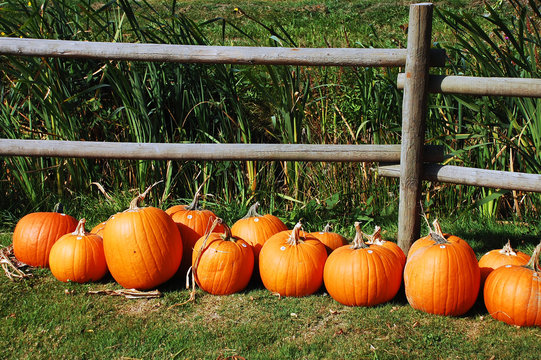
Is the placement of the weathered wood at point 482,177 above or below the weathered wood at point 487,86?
below

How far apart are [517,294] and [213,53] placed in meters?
2.01

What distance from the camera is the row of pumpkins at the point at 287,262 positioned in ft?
9.14

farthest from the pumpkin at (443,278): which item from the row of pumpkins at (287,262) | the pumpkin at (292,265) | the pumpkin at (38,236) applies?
the pumpkin at (38,236)

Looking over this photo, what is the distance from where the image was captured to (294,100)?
401cm

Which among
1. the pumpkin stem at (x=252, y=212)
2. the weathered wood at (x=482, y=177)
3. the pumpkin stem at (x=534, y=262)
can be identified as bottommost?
the pumpkin stem at (x=534, y=262)

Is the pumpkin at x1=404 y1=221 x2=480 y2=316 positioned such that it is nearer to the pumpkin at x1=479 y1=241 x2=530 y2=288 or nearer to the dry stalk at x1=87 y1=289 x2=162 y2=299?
the pumpkin at x1=479 y1=241 x2=530 y2=288

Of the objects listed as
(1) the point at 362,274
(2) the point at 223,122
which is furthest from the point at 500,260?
(2) the point at 223,122

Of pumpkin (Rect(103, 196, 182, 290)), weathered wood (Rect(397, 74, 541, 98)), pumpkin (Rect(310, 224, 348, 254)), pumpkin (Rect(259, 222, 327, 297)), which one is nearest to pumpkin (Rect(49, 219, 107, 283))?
pumpkin (Rect(103, 196, 182, 290))

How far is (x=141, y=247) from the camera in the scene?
9.86 ft

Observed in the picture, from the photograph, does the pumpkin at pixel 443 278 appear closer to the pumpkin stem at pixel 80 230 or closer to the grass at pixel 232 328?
the grass at pixel 232 328

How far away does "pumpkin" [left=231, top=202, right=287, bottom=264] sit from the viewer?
3.32 m

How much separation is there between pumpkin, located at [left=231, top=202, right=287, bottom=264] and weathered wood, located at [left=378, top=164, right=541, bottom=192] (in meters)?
0.75

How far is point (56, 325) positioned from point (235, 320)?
864 millimetres

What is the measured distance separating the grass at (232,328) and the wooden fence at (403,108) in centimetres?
65
